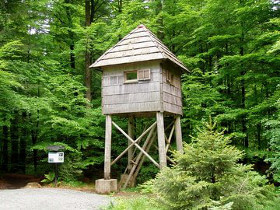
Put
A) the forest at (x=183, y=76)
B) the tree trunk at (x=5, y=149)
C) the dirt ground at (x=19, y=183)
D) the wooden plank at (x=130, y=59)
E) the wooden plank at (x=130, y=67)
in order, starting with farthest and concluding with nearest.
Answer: the tree trunk at (x=5, y=149) → the forest at (x=183, y=76) → the dirt ground at (x=19, y=183) → the wooden plank at (x=130, y=67) → the wooden plank at (x=130, y=59)

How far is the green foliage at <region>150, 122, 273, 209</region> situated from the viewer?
566cm

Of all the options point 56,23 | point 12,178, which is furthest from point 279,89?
point 12,178

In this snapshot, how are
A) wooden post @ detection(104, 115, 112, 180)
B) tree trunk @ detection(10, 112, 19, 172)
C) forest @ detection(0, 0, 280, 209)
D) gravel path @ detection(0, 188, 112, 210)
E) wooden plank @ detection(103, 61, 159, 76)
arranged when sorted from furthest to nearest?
tree trunk @ detection(10, 112, 19, 172) < forest @ detection(0, 0, 280, 209) < wooden post @ detection(104, 115, 112, 180) < wooden plank @ detection(103, 61, 159, 76) < gravel path @ detection(0, 188, 112, 210)

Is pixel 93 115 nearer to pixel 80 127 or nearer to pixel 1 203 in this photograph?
pixel 80 127

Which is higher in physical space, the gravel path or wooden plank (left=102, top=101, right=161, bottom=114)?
wooden plank (left=102, top=101, right=161, bottom=114)

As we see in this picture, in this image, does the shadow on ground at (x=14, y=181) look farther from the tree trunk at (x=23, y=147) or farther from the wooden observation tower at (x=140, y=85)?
the wooden observation tower at (x=140, y=85)

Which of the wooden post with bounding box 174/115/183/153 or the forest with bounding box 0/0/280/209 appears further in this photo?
the forest with bounding box 0/0/280/209

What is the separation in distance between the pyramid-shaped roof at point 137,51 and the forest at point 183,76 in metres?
2.68

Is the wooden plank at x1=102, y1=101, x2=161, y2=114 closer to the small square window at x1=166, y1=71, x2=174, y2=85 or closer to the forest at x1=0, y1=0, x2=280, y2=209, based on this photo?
the small square window at x1=166, y1=71, x2=174, y2=85

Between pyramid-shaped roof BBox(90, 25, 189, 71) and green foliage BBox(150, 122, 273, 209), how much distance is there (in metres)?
5.56

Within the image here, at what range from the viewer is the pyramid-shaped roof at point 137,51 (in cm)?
1122

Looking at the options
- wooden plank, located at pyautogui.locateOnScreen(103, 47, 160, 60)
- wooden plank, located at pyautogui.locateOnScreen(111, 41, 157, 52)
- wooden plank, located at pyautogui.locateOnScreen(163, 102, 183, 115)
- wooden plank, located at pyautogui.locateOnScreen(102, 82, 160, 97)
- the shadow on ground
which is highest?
wooden plank, located at pyautogui.locateOnScreen(111, 41, 157, 52)

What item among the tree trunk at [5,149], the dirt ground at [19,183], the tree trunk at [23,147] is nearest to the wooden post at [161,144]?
the dirt ground at [19,183]

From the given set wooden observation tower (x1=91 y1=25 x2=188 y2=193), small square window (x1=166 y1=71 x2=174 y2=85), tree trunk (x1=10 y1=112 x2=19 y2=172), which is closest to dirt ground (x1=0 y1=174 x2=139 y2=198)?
wooden observation tower (x1=91 y1=25 x2=188 y2=193)
